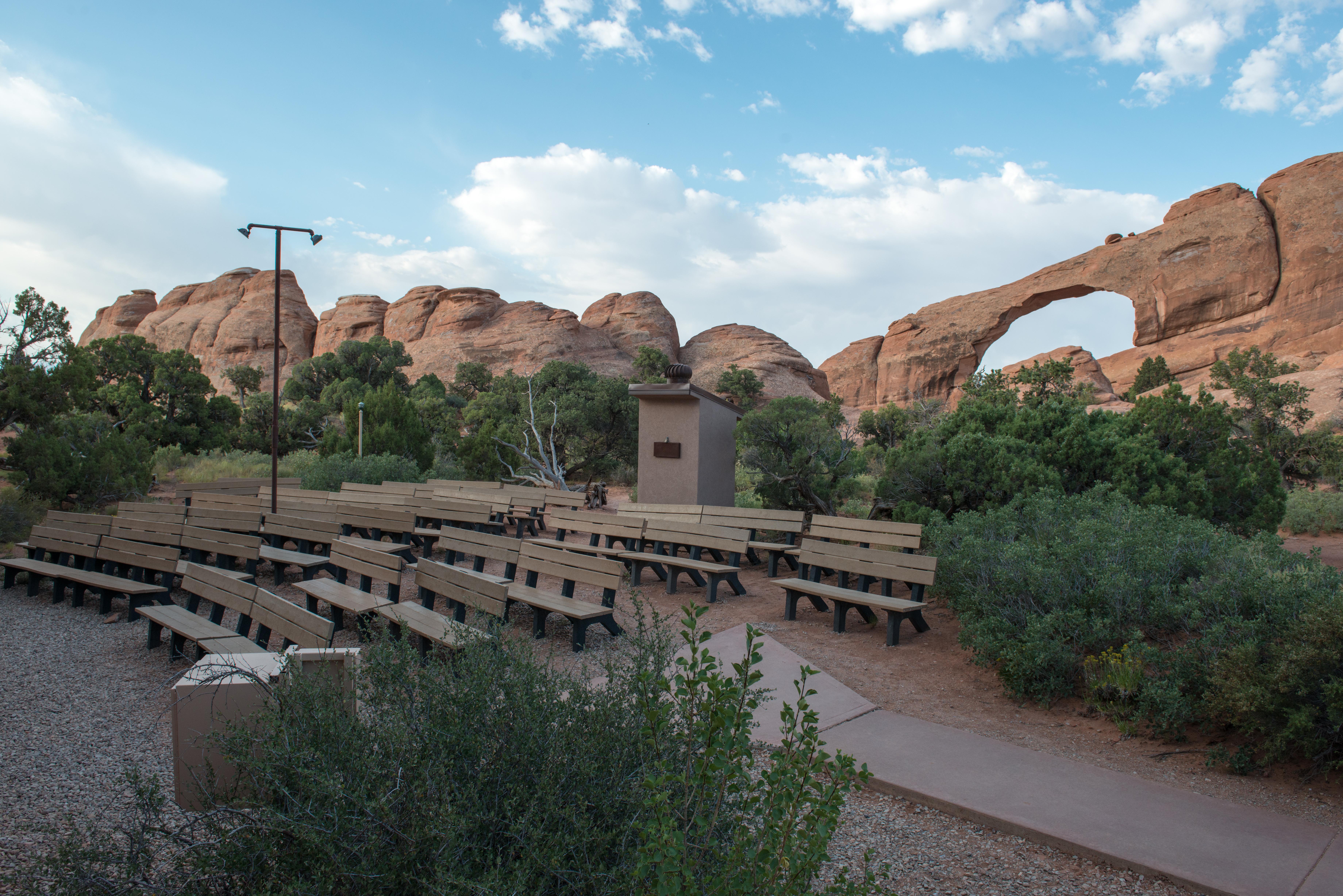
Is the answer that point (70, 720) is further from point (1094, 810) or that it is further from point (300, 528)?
point (1094, 810)

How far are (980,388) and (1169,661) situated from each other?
886 inches

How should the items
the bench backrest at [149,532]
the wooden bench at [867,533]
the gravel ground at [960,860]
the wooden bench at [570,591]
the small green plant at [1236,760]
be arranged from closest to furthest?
the gravel ground at [960,860] → the small green plant at [1236,760] → the wooden bench at [570,591] → the wooden bench at [867,533] → the bench backrest at [149,532]

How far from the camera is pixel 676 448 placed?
33.4 ft

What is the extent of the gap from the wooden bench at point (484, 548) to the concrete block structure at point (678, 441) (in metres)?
2.71

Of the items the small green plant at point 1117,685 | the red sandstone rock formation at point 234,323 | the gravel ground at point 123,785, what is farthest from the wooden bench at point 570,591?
the red sandstone rock formation at point 234,323

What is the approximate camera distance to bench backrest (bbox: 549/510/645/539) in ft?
28.2

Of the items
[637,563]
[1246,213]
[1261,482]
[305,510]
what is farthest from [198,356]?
[1246,213]

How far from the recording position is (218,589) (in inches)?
223

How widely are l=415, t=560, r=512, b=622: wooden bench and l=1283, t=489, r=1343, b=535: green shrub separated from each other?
46.7 ft

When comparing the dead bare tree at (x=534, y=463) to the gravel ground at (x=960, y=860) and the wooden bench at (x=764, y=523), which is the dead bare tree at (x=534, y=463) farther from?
the gravel ground at (x=960, y=860)

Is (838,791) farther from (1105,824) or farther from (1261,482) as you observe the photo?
(1261,482)

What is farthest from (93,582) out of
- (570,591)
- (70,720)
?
(570,591)

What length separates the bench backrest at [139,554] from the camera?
6.85m

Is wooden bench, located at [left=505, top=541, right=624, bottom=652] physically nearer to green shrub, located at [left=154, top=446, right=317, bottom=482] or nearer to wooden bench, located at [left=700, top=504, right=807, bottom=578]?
wooden bench, located at [left=700, top=504, right=807, bottom=578]
